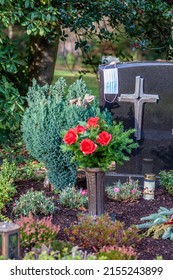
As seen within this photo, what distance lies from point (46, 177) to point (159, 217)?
1.95m

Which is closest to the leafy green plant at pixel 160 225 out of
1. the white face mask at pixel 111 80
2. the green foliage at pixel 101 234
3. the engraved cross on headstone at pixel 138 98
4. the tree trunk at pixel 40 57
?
the green foliage at pixel 101 234

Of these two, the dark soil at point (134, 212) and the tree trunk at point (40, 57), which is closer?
the dark soil at point (134, 212)

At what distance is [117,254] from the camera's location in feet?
17.3

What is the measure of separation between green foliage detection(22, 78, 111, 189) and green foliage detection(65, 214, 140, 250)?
178 cm

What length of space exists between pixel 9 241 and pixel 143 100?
10.7 feet

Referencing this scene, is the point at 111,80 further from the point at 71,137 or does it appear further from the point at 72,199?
the point at 71,137

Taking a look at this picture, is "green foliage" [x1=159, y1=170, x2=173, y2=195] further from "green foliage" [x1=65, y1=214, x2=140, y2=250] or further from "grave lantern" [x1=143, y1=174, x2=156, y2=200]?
"green foliage" [x1=65, y1=214, x2=140, y2=250]

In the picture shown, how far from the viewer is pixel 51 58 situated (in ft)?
35.5

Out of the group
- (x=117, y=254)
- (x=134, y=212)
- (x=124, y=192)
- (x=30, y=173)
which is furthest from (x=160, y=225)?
(x=30, y=173)

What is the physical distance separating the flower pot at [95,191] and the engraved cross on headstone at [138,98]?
5.22 feet

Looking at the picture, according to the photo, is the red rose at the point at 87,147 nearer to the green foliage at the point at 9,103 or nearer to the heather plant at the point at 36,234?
the heather plant at the point at 36,234

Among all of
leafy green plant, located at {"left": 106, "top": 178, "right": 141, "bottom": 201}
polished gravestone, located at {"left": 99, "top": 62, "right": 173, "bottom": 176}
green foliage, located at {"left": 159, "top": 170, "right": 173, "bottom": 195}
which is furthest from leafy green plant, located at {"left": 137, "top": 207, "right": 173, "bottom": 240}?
polished gravestone, located at {"left": 99, "top": 62, "right": 173, "bottom": 176}

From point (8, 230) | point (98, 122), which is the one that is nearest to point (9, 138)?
point (98, 122)

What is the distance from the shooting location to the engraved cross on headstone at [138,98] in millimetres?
8109
